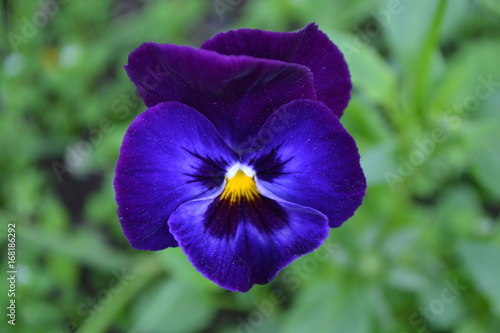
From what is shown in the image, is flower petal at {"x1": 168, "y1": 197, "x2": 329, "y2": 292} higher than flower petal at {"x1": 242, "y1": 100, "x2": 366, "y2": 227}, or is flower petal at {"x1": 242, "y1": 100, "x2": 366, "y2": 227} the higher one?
flower petal at {"x1": 242, "y1": 100, "x2": 366, "y2": 227}

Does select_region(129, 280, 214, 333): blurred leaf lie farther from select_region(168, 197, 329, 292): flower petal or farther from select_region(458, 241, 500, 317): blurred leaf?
select_region(168, 197, 329, 292): flower petal

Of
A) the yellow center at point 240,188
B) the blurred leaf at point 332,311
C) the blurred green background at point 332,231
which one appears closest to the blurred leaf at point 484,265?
the blurred green background at point 332,231

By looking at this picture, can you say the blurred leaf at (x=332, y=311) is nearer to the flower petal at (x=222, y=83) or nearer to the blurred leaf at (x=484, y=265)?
the blurred leaf at (x=484, y=265)

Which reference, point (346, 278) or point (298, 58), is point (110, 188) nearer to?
point (346, 278)

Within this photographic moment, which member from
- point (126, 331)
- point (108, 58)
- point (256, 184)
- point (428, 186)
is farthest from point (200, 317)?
point (108, 58)

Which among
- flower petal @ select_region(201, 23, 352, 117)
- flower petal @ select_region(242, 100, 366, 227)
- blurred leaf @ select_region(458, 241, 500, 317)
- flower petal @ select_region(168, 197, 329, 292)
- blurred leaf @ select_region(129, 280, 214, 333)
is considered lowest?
blurred leaf @ select_region(129, 280, 214, 333)

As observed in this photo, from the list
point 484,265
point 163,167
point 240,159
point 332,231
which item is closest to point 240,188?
point 240,159

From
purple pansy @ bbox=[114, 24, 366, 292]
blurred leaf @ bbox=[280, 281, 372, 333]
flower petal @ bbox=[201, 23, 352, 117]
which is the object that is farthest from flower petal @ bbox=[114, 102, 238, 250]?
blurred leaf @ bbox=[280, 281, 372, 333]
